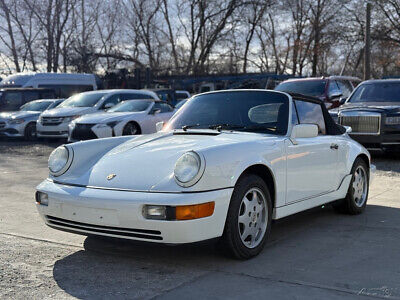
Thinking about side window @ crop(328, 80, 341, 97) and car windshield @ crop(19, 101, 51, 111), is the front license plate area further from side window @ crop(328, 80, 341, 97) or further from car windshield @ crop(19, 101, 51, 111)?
car windshield @ crop(19, 101, 51, 111)

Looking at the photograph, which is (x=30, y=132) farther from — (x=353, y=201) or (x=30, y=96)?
(x=353, y=201)

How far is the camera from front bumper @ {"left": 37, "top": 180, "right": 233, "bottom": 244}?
3.86 m

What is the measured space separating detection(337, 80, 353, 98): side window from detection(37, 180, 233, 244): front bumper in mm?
11588

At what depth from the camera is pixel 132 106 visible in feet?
47.3

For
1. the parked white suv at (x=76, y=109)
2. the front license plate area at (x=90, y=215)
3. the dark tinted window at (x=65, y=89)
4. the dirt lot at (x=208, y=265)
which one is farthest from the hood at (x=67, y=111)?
the front license plate area at (x=90, y=215)

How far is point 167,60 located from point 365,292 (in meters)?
42.4

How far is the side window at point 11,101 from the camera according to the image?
1941 centimetres

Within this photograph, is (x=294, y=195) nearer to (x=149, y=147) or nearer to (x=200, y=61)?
(x=149, y=147)

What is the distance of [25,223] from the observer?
5672 millimetres

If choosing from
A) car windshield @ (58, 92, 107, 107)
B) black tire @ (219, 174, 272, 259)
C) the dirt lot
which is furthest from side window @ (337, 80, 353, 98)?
black tire @ (219, 174, 272, 259)

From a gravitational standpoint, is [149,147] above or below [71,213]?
above

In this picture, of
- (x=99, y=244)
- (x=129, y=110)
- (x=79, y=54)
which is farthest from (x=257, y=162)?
(x=79, y=54)

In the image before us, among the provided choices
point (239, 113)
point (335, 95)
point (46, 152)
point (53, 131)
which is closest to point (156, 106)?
point (46, 152)

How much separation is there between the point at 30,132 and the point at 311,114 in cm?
1342
